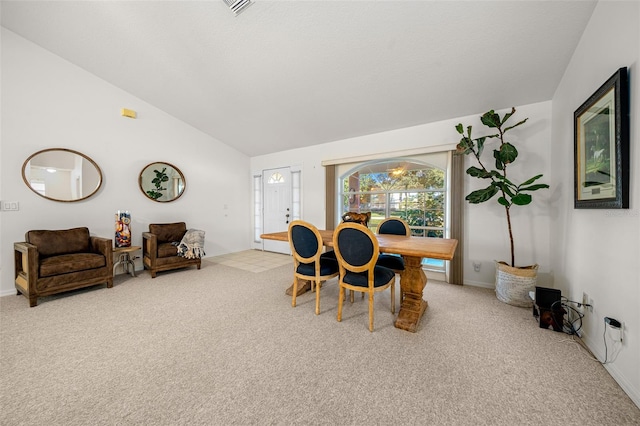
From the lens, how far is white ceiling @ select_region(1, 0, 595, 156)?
211 centimetres

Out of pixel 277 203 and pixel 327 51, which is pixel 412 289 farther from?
pixel 277 203

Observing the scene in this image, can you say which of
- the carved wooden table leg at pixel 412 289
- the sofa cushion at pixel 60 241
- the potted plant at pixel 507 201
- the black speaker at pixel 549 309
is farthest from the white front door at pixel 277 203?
the black speaker at pixel 549 309

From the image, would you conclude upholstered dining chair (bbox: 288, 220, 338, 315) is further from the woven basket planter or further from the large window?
the large window

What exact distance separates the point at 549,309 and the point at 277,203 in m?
4.93

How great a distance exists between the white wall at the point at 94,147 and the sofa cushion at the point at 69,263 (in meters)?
0.83

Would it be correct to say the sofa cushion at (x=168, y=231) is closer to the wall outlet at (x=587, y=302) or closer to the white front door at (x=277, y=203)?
the white front door at (x=277, y=203)

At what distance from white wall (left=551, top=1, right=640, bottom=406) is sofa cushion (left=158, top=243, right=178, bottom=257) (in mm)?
5026

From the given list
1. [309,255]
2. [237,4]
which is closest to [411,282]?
[309,255]

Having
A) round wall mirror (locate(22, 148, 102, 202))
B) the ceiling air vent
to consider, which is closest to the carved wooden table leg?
the ceiling air vent

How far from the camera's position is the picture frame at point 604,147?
1.45m

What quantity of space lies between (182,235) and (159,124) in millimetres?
2190

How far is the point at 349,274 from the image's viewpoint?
2219 mm

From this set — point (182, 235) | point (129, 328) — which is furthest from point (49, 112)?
point (129, 328)

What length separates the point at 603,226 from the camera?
172 cm
